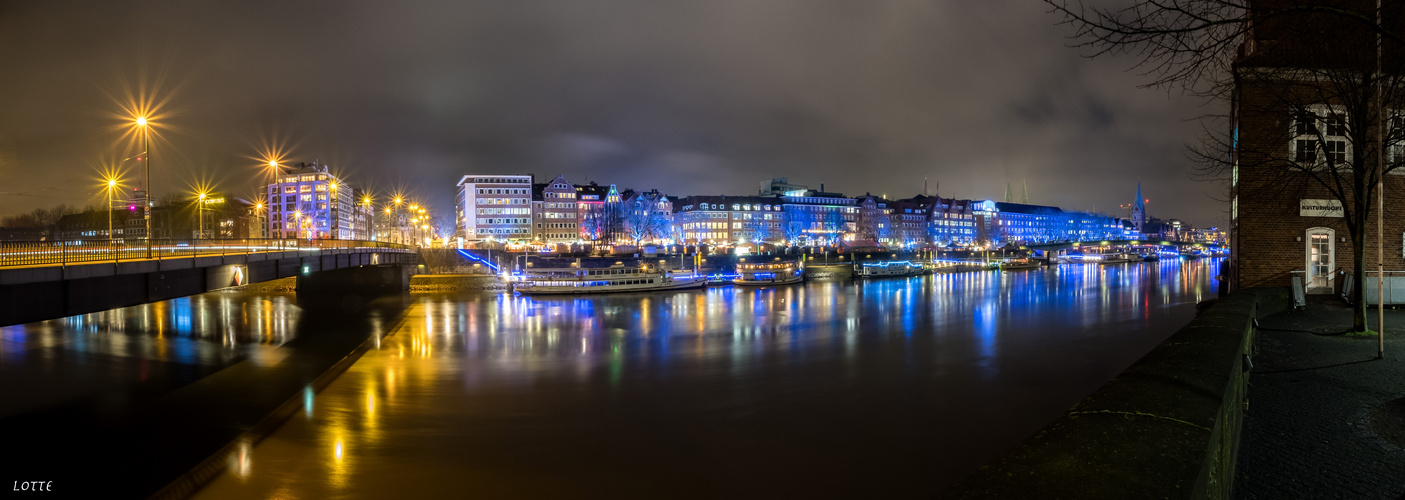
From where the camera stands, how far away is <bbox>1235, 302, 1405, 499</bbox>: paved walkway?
17.4 feet

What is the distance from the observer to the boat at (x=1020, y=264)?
85.2 m

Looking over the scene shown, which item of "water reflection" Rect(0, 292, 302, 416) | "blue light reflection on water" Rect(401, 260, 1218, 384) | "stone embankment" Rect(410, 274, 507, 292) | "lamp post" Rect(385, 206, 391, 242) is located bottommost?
"blue light reflection on water" Rect(401, 260, 1218, 384)

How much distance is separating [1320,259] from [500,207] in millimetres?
104949

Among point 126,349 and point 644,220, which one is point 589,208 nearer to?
point 644,220

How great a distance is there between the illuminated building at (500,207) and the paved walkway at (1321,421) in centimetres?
10512

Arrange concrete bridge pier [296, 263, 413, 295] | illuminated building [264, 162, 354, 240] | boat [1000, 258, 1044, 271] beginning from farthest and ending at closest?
1. illuminated building [264, 162, 354, 240]
2. boat [1000, 258, 1044, 271]
3. concrete bridge pier [296, 263, 413, 295]

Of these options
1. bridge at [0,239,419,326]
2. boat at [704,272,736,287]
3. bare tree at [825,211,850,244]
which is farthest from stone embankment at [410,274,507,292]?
bare tree at [825,211,850,244]

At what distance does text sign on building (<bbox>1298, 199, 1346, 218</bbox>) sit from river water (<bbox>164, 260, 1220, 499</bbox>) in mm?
5965

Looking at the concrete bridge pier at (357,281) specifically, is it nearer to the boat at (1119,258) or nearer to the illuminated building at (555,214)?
the illuminated building at (555,214)

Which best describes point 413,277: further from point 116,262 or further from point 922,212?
point 922,212

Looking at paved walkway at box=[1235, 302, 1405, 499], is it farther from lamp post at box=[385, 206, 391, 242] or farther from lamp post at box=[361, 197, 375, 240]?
lamp post at box=[385, 206, 391, 242]

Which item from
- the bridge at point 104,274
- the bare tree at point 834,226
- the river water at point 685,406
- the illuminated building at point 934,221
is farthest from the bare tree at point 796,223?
the bridge at point 104,274

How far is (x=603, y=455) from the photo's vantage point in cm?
1159

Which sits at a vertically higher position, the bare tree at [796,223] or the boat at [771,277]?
the bare tree at [796,223]
